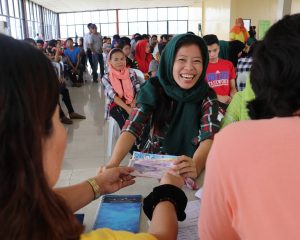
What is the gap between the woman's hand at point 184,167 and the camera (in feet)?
4.32

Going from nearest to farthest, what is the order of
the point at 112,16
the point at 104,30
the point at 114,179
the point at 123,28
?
1. the point at 114,179
2. the point at 112,16
3. the point at 123,28
4. the point at 104,30

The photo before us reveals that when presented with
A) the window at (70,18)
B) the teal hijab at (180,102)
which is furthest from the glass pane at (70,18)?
the teal hijab at (180,102)

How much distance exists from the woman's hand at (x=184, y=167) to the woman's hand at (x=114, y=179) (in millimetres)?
184

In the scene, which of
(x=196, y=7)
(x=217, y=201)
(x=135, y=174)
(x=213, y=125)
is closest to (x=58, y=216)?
(x=217, y=201)

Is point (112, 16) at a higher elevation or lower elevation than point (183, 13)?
lower

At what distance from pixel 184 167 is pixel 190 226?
11.6 inches

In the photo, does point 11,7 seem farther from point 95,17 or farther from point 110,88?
point 95,17

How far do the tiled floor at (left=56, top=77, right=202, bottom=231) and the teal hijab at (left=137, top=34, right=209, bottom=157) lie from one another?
43 centimetres

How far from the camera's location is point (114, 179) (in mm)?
1253

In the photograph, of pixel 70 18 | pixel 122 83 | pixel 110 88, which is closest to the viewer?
pixel 110 88

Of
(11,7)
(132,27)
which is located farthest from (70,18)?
(11,7)

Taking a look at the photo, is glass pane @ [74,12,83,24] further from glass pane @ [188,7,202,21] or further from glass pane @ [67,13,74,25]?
glass pane @ [188,7,202,21]

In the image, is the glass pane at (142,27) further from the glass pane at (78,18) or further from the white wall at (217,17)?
the white wall at (217,17)

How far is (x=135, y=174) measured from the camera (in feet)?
4.32
